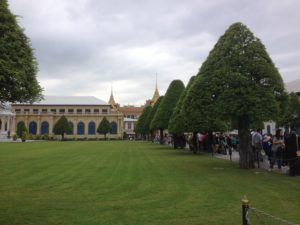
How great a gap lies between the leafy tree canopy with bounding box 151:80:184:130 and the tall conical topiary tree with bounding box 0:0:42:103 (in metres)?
29.7

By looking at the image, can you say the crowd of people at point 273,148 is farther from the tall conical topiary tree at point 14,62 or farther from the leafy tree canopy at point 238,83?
the tall conical topiary tree at point 14,62

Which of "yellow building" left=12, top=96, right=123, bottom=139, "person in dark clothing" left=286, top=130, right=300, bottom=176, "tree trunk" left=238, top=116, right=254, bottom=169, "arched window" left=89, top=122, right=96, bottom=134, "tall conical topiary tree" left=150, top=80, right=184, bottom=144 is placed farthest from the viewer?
"arched window" left=89, top=122, right=96, bottom=134

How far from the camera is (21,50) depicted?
372 inches

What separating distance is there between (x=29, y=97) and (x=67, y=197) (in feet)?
9.48

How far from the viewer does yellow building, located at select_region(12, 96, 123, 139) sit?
10419 centimetres

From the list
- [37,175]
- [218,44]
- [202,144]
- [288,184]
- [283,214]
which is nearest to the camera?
[283,214]

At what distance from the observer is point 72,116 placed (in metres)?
106

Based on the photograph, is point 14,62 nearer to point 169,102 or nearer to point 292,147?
point 292,147

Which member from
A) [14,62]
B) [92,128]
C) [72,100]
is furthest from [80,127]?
[14,62]

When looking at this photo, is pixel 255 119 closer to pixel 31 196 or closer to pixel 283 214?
pixel 283 214

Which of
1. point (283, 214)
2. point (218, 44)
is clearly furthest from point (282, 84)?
point (283, 214)

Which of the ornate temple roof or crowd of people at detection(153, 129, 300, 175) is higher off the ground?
the ornate temple roof

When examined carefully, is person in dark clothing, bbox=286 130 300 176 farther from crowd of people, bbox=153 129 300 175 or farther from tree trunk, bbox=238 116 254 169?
tree trunk, bbox=238 116 254 169

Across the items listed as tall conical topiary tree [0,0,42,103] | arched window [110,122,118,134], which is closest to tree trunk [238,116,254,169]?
tall conical topiary tree [0,0,42,103]
